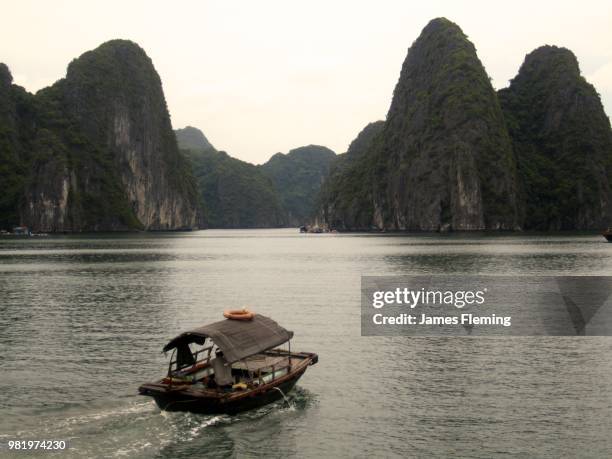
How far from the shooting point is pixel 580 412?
21.5m

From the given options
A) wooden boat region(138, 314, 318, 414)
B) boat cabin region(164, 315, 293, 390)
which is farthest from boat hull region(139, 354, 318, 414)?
boat cabin region(164, 315, 293, 390)

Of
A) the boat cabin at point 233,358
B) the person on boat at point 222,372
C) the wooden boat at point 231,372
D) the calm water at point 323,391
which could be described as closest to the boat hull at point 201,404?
the wooden boat at point 231,372

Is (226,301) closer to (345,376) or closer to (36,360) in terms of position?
(36,360)

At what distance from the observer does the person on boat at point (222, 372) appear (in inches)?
850

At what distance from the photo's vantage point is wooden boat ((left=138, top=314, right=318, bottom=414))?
2102 centimetres

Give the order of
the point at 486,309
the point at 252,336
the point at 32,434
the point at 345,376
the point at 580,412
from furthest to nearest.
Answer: the point at 486,309
the point at 345,376
the point at 252,336
the point at 580,412
the point at 32,434

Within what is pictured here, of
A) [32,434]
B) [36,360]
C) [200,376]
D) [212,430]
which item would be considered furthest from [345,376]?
[36,360]

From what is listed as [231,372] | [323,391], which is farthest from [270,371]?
[323,391]

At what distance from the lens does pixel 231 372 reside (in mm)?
23078

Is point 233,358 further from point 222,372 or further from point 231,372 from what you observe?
point 231,372

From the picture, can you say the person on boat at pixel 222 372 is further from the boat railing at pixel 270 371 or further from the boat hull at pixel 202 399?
the boat railing at pixel 270 371

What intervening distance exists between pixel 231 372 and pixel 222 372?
1353 millimetres

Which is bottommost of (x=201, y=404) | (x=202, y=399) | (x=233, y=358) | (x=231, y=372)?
(x=201, y=404)

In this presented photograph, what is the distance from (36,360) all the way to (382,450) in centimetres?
1844
